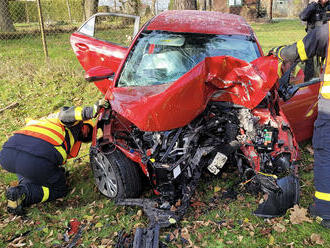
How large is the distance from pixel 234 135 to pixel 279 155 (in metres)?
0.47

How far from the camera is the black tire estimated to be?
124 inches

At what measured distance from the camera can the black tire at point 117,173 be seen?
124 inches

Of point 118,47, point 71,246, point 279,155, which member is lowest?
point 71,246

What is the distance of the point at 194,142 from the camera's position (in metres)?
3.02

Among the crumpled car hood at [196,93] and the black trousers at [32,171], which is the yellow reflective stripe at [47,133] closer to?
the black trousers at [32,171]

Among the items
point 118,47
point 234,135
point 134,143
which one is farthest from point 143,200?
point 118,47

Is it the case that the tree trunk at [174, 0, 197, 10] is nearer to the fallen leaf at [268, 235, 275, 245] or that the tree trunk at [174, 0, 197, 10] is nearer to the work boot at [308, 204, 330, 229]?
the work boot at [308, 204, 330, 229]

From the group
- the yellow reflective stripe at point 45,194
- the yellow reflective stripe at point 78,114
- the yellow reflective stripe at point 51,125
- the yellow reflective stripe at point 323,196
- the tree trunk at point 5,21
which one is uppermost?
the tree trunk at point 5,21

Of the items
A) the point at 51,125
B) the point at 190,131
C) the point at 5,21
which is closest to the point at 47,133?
the point at 51,125

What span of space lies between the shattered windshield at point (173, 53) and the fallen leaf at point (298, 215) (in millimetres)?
1719

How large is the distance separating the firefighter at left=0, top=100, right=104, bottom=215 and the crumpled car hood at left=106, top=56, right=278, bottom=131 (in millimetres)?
537

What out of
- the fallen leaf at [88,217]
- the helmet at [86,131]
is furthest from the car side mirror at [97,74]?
the fallen leaf at [88,217]

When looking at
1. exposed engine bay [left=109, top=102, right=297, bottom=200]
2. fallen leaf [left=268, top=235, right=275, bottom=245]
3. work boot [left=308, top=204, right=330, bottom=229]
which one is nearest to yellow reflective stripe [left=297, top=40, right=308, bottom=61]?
exposed engine bay [left=109, top=102, right=297, bottom=200]

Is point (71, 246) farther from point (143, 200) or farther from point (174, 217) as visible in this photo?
point (174, 217)
